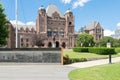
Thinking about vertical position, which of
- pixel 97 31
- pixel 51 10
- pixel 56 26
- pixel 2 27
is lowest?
pixel 2 27

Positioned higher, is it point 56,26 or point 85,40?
point 56,26

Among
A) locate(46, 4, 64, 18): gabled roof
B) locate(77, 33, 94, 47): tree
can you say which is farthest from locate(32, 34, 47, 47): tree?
locate(77, 33, 94, 47): tree

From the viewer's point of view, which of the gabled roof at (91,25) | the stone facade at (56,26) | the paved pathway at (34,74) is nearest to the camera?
the paved pathway at (34,74)

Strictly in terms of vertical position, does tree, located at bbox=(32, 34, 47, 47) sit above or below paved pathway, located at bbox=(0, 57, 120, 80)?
above

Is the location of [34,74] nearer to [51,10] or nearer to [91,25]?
[51,10]

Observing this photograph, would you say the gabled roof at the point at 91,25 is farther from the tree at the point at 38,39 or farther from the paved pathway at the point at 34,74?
the paved pathway at the point at 34,74

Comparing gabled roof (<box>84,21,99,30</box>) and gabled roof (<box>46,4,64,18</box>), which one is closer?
gabled roof (<box>46,4,64,18</box>)

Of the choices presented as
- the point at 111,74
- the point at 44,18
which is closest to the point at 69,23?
the point at 44,18

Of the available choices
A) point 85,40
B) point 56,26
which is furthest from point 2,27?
point 56,26

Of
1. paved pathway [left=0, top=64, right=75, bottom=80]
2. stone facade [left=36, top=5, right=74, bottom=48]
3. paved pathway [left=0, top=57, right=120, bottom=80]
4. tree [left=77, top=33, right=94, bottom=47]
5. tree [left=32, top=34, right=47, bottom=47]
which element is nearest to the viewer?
paved pathway [left=0, top=64, right=75, bottom=80]

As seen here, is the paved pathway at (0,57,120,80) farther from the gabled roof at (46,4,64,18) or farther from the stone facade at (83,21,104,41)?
the stone facade at (83,21,104,41)

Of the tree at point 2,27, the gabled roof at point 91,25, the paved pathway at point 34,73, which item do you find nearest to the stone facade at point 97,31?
the gabled roof at point 91,25

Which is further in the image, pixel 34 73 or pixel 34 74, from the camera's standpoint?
pixel 34 73

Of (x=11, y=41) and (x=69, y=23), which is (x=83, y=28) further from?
(x=11, y=41)
